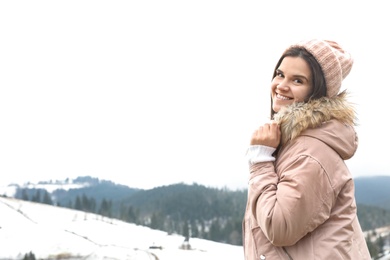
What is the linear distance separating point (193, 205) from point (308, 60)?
58939mm

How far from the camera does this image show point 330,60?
1.68 meters

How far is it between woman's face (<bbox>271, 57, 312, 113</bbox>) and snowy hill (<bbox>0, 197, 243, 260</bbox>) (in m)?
25.3

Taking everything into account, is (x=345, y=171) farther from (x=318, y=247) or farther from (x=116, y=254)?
(x=116, y=254)

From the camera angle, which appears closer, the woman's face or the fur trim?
the fur trim

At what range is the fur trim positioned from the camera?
5.34 ft

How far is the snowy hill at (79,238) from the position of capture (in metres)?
27.3

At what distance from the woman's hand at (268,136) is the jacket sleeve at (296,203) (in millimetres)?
120

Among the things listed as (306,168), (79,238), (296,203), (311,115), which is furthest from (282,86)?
(79,238)

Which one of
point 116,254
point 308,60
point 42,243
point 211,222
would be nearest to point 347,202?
point 308,60

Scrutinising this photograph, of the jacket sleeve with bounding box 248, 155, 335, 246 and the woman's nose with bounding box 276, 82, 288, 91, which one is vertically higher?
the woman's nose with bounding box 276, 82, 288, 91

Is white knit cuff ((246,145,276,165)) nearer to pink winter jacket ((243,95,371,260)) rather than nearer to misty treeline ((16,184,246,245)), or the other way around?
pink winter jacket ((243,95,371,260))

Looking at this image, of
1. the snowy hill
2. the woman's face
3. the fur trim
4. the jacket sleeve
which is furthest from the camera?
the snowy hill

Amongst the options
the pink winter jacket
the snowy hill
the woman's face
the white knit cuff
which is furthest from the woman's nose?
the snowy hill

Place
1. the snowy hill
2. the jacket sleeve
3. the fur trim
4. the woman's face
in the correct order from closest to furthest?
the jacket sleeve → the fur trim → the woman's face → the snowy hill
